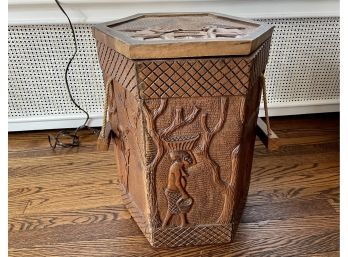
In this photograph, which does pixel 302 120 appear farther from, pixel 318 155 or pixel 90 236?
pixel 90 236

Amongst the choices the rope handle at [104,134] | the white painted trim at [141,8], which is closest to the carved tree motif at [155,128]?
the rope handle at [104,134]

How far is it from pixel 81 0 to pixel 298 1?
0.72 meters

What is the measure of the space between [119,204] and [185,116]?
16.5 inches

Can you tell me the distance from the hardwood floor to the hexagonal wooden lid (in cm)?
45

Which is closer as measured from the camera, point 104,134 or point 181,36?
point 181,36

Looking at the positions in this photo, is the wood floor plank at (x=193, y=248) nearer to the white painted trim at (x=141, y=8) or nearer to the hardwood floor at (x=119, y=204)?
the hardwood floor at (x=119, y=204)

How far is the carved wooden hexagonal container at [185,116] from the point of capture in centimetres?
63

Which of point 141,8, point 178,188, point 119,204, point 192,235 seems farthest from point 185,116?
point 141,8

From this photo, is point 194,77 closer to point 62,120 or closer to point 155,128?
point 155,128

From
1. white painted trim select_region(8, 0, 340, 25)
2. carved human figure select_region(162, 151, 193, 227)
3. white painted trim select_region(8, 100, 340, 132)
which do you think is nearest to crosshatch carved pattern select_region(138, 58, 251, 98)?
carved human figure select_region(162, 151, 193, 227)

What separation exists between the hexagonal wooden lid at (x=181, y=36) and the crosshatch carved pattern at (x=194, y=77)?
16mm

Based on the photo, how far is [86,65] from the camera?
4.14 ft

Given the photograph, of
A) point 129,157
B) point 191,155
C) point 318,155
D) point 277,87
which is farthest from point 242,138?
point 277,87

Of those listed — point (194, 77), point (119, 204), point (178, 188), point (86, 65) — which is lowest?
point (119, 204)
